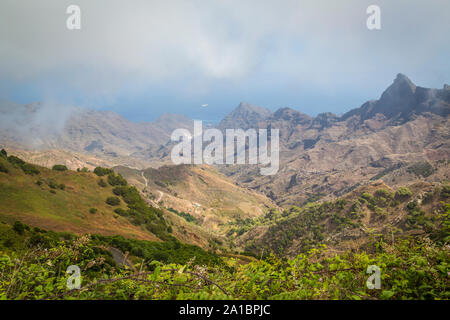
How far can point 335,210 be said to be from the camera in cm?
10762

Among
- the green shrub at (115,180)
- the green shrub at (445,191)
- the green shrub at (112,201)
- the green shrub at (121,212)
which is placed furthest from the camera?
the green shrub at (115,180)

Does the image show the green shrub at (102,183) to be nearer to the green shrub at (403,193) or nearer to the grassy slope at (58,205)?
the grassy slope at (58,205)

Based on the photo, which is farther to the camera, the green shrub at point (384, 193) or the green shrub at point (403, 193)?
the green shrub at point (384, 193)

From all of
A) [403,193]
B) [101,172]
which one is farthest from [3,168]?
[403,193]

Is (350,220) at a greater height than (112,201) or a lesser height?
lesser

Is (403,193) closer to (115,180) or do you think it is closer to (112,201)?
(112,201)

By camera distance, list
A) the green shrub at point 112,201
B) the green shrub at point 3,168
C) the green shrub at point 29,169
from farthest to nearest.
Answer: the green shrub at point 112,201 < the green shrub at point 29,169 < the green shrub at point 3,168

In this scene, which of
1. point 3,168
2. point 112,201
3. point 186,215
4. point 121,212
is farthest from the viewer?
point 186,215

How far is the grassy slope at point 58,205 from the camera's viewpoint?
3594cm

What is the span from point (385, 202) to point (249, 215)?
4582 inches

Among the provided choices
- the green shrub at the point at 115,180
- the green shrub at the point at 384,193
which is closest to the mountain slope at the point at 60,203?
the green shrub at the point at 115,180

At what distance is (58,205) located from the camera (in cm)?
4606

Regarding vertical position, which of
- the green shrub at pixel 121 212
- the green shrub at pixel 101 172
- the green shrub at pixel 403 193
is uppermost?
the green shrub at pixel 101 172

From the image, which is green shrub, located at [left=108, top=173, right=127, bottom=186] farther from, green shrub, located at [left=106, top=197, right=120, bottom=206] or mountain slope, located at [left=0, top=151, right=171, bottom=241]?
green shrub, located at [left=106, top=197, right=120, bottom=206]
